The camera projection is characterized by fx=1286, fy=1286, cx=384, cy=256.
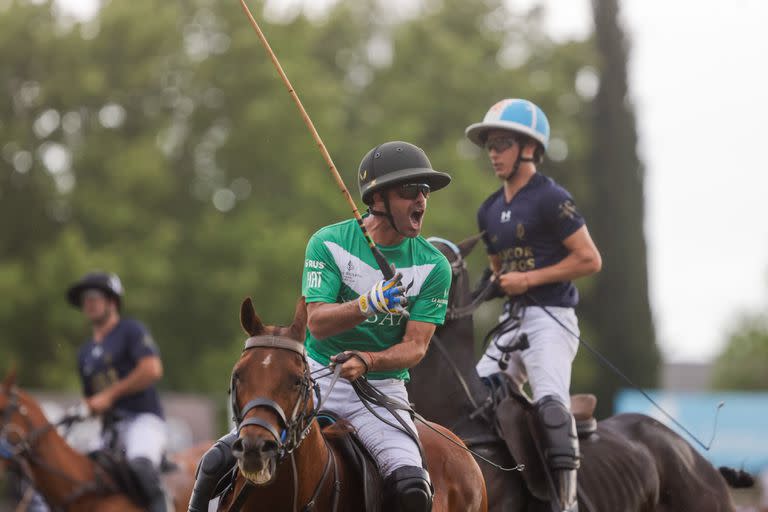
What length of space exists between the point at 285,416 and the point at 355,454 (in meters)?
0.94

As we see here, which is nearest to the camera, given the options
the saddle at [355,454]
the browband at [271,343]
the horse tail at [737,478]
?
the browband at [271,343]

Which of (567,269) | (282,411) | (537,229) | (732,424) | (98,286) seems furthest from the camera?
(732,424)

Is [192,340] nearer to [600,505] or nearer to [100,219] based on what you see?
[100,219]

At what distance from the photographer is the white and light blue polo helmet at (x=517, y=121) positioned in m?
8.29

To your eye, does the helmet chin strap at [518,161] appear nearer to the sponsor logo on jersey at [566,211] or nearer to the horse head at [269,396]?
the sponsor logo on jersey at [566,211]

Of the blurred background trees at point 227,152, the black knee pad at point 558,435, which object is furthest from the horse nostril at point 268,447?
the blurred background trees at point 227,152

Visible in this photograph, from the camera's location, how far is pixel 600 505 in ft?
27.3

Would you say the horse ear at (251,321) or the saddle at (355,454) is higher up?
the horse ear at (251,321)

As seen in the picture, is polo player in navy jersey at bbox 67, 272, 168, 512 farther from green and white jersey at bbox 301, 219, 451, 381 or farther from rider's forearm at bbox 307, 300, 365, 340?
rider's forearm at bbox 307, 300, 365, 340

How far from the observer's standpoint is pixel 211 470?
5.64 m

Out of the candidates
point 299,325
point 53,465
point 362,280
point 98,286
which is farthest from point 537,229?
point 53,465

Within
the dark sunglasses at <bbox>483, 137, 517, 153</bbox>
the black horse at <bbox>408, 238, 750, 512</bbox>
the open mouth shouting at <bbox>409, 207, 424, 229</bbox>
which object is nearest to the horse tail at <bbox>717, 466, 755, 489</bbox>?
the black horse at <bbox>408, 238, 750, 512</bbox>

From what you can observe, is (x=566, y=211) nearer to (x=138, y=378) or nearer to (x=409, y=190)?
(x=409, y=190)

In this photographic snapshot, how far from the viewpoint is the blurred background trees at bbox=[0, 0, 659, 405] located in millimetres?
28375
